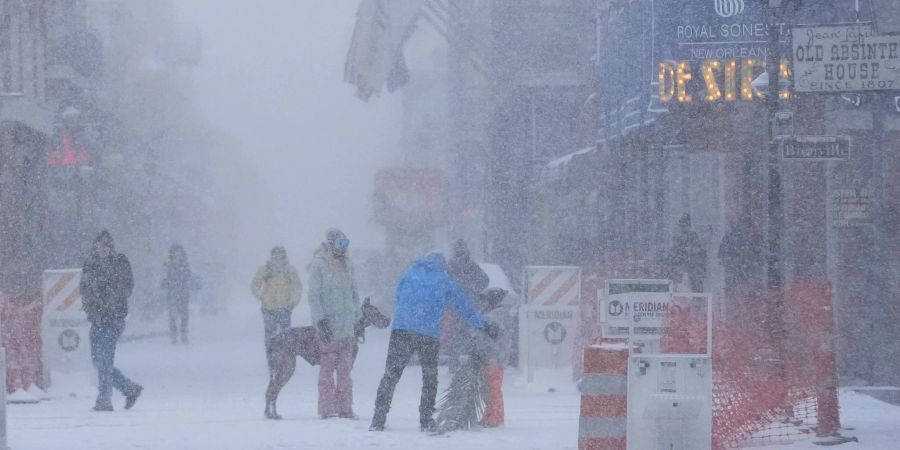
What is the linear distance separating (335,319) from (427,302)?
1.71 meters

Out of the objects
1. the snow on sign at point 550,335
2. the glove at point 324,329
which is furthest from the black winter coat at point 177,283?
the glove at point 324,329

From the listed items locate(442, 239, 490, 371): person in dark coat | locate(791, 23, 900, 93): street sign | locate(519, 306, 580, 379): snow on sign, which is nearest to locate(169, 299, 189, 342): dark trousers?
locate(442, 239, 490, 371): person in dark coat

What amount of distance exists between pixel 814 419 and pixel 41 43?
49.1 feet

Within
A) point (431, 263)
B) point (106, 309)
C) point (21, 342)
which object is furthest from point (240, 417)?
point (21, 342)

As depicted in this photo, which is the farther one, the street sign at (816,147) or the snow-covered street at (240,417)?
the street sign at (816,147)

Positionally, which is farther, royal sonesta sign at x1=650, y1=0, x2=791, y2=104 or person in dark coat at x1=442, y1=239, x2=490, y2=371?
person in dark coat at x1=442, y1=239, x2=490, y2=371

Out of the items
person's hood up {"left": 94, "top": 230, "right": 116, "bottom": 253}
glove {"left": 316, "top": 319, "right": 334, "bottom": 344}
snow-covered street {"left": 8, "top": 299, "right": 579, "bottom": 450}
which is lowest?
snow-covered street {"left": 8, "top": 299, "right": 579, "bottom": 450}

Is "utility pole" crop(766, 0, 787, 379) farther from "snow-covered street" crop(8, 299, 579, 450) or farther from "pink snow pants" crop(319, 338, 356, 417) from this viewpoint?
"pink snow pants" crop(319, 338, 356, 417)

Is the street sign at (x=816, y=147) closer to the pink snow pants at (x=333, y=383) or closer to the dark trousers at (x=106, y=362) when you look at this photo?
the pink snow pants at (x=333, y=383)

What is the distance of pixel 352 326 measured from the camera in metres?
13.9

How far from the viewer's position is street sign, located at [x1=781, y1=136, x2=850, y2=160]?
1185 centimetres

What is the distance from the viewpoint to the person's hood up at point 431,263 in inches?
492

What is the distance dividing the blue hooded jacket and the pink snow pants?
4.62 ft

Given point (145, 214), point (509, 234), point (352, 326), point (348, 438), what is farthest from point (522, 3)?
point (348, 438)
